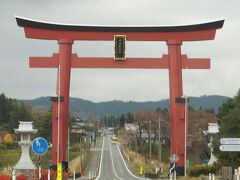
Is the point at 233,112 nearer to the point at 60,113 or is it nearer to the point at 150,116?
the point at 60,113

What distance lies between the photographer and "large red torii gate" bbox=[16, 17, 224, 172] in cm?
4994

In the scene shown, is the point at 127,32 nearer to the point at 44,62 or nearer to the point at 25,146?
the point at 44,62

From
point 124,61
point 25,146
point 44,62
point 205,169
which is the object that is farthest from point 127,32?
point 205,169

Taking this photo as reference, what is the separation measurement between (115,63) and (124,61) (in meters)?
0.80

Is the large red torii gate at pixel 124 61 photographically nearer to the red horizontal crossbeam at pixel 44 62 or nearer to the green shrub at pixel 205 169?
the red horizontal crossbeam at pixel 44 62

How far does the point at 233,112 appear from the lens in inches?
1432

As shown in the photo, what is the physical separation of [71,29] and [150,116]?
6481 cm

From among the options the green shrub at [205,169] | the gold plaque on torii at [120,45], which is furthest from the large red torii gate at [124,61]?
the green shrub at [205,169]

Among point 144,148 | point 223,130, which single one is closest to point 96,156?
point 144,148

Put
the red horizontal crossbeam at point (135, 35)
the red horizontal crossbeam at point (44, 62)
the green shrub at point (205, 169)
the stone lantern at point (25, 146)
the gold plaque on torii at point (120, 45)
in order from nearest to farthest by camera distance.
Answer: the green shrub at point (205, 169)
the red horizontal crossbeam at point (44, 62)
the gold plaque on torii at point (120, 45)
the red horizontal crossbeam at point (135, 35)
the stone lantern at point (25, 146)

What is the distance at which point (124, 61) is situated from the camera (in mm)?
50000

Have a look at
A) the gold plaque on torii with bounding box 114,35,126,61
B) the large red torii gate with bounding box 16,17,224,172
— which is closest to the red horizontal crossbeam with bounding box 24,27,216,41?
the large red torii gate with bounding box 16,17,224,172

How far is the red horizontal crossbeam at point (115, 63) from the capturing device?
1969 inches

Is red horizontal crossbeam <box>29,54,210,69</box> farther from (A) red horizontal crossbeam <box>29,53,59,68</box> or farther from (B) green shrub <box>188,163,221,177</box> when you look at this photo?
(B) green shrub <box>188,163,221,177</box>
